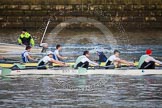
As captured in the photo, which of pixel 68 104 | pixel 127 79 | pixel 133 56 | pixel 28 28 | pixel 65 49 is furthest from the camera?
pixel 28 28

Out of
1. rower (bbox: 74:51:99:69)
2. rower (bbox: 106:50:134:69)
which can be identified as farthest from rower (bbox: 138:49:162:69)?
rower (bbox: 74:51:99:69)

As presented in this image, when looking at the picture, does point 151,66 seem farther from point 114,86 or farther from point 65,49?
point 65,49

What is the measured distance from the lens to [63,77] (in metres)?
36.3

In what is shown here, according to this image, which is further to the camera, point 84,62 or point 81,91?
point 84,62

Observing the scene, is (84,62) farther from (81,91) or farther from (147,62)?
(81,91)

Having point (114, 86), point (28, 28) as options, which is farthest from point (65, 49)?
point (114, 86)

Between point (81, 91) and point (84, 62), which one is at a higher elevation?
point (84, 62)

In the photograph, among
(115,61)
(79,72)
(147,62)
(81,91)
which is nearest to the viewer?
(81,91)

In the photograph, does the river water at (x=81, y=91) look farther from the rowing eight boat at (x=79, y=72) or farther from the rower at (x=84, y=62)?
the rower at (x=84, y=62)

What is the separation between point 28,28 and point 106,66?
33275 mm

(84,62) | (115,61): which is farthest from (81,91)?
(115,61)

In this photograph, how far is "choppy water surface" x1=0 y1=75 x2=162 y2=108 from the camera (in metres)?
28.3

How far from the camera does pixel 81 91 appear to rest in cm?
3153

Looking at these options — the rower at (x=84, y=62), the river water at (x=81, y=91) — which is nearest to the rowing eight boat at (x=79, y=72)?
the rower at (x=84, y=62)
